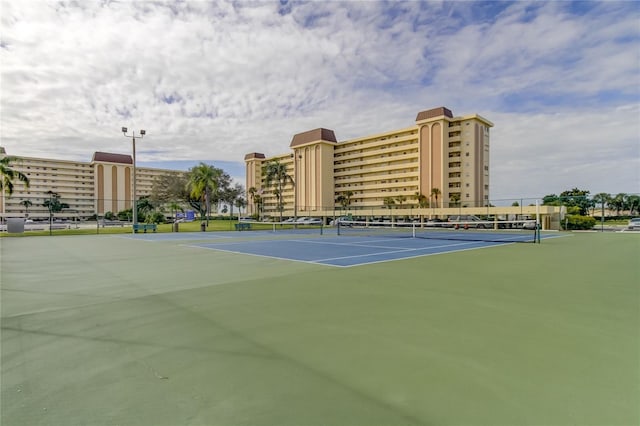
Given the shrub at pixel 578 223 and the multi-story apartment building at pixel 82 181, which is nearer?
the shrub at pixel 578 223

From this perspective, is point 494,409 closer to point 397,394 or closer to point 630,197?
point 397,394

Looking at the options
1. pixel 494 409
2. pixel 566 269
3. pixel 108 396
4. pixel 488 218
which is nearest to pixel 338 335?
pixel 494 409

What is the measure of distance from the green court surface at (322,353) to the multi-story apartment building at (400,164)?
4313 cm

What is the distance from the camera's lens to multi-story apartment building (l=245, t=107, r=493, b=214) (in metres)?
63.7

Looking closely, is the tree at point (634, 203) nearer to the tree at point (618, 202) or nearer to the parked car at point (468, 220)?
the tree at point (618, 202)

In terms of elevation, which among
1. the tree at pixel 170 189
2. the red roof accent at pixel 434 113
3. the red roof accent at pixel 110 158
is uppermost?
the red roof accent at pixel 434 113

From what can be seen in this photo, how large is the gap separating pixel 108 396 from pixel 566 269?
9861 millimetres

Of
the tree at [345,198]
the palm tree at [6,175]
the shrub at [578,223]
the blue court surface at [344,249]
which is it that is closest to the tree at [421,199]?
the tree at [345,198]

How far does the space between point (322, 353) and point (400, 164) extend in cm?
7318

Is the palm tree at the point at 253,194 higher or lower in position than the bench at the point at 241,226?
higher

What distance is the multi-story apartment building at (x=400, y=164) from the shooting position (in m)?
63.7

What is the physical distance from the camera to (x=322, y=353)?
337 centimetres

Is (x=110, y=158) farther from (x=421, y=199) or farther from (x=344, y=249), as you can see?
(x=344, y=249)

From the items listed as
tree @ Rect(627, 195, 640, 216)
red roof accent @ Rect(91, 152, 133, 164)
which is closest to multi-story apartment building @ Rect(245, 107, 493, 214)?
tree @ Rect(627, 195, 640, 216)
